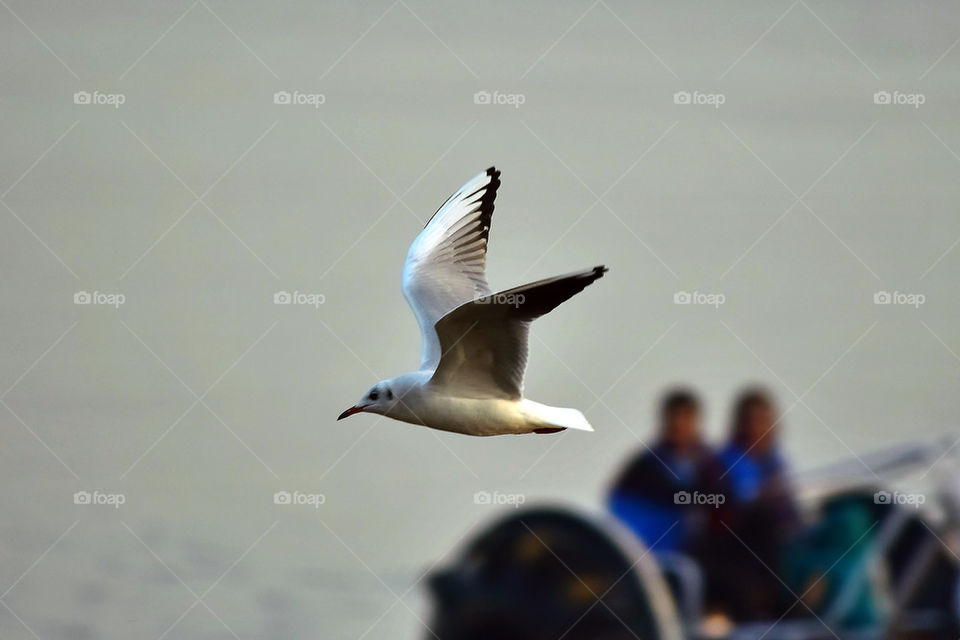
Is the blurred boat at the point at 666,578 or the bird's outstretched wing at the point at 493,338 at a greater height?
the bird's outstretched wing at the point at 493,338

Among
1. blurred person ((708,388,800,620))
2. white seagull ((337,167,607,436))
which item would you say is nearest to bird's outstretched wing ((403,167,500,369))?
white seagull ((337,167,607,436))

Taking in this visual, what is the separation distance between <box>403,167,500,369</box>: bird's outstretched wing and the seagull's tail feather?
0.65 metres

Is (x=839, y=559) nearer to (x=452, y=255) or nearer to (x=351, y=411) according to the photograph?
(x=452, y=255)

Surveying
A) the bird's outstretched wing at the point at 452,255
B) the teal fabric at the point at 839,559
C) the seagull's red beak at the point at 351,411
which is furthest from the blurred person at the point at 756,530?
the seagull's red beak at the point at 351,411

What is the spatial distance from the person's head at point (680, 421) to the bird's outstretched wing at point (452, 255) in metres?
1.23

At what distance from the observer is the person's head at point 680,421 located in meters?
7.43

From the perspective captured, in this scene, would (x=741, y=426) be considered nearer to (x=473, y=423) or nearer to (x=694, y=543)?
(x=694, y=543)

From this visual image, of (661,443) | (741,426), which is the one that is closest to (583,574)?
(661,443)

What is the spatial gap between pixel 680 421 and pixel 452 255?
4.61ft

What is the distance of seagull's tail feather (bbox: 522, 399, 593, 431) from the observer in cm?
578

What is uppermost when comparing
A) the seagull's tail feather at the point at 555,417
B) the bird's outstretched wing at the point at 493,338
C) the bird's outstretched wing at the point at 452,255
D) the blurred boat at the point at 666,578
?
the bird's outstretched wing at the point at 452,255

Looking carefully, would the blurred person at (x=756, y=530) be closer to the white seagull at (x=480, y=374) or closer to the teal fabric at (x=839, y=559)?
the teal fabric at (x=839, y=559)

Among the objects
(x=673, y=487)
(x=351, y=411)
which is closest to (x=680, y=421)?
(x=673, y=487)

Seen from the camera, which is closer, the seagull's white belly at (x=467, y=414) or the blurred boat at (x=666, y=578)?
the seagull's white belly at (x=467, y=414)
